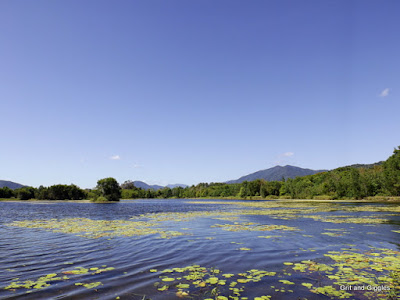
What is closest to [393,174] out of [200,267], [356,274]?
[356,274]

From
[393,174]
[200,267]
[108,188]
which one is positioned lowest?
[200,267]

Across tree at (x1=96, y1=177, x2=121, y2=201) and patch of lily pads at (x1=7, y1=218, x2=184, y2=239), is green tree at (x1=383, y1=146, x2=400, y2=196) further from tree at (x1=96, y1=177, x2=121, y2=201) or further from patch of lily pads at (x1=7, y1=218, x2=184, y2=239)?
tree at (x1=96, y1=177, x2=121, y2=201)

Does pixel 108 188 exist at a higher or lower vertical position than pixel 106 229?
higher

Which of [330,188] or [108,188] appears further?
[108,188]

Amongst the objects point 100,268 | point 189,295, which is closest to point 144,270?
point 100,268

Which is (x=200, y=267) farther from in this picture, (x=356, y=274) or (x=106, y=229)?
(x=106, y=229)

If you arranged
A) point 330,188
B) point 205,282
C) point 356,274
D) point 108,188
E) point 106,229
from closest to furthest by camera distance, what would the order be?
point 205,282
point 356,274
point 106,229
point 330,188
point 108,188

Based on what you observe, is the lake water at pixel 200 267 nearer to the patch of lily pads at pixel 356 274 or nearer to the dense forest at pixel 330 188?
the patch of lily pads at pixel 356 274

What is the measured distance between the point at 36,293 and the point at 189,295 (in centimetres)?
539

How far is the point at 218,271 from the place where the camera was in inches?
427

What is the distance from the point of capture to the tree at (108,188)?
140125 millimetres

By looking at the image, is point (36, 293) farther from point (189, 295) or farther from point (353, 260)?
point (353, 260)

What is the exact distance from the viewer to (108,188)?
5600 inches

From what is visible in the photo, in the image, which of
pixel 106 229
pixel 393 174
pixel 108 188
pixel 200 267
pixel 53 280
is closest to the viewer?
pixel 53 280
